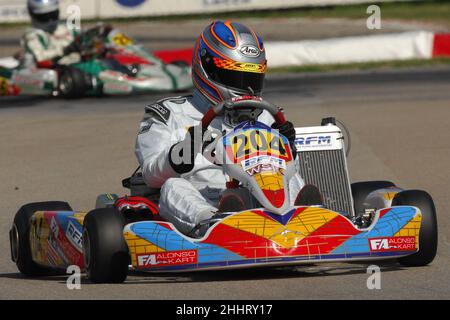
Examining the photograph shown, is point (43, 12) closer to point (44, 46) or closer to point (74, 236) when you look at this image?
point (44, 46)

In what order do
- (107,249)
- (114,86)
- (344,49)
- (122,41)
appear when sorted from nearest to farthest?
(107,249) < (114,86) < (122,41) < (344,49)

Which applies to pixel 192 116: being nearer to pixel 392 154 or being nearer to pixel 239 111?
pixel 239 111

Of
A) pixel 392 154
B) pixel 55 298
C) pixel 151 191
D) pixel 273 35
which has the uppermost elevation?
pixel 273 35

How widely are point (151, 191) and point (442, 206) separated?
94.6 inches

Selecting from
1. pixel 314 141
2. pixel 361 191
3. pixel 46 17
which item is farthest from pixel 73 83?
pixel 361 191

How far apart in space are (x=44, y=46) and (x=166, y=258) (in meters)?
10.1

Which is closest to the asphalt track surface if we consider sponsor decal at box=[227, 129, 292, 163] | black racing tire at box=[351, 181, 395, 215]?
black racing tire at box=[351, 181, 395, 215]

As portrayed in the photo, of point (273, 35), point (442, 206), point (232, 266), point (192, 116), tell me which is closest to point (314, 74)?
point (273, 35)

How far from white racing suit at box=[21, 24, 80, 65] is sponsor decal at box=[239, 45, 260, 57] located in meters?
9.09

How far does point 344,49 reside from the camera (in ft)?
57.7

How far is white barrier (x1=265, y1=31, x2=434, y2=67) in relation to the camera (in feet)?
57.6

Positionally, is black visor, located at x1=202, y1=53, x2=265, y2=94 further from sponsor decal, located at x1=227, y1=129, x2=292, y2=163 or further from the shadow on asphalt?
the shadow on asphalt

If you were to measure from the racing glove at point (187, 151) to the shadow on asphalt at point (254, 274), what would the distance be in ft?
1.60

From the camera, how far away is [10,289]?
5.77m
